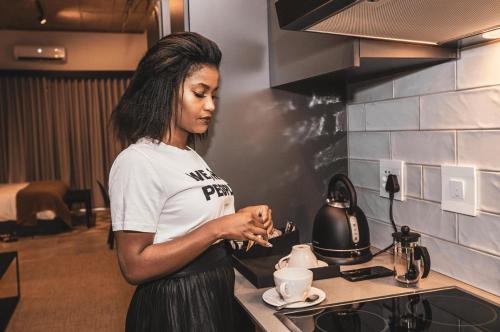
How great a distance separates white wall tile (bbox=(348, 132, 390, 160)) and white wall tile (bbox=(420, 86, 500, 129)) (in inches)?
8.3

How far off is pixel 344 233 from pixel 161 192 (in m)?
0.65

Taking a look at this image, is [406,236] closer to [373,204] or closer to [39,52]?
[373,204]

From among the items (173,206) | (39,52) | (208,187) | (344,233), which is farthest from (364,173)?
(39,52)

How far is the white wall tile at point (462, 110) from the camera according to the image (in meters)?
1.18

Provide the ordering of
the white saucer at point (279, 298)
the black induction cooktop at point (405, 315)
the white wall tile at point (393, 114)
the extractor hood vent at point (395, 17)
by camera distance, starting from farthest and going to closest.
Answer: the white wall tile at point (393, 114), the white saucer at point (279, 298), the black induction cooktop at point (405, 315), the extractor hood vent at point (395, 17)

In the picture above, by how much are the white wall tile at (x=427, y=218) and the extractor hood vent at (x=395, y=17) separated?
0.50 meters

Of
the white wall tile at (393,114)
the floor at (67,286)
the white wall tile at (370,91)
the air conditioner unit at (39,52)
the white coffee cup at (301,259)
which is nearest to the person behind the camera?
the white coffee cup at (301,259)

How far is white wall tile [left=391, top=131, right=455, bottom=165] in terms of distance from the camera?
1.34 metres

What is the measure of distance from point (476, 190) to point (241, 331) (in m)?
0.76

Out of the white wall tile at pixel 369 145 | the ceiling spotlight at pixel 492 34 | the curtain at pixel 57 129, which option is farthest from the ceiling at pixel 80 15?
the ceiling spotlight at pixel 492 34

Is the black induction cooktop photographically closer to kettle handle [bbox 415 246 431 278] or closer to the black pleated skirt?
kettle handle [bbox 415 246 431 278]

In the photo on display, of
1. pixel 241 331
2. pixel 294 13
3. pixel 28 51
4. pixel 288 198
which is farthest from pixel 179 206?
pixel 28 51

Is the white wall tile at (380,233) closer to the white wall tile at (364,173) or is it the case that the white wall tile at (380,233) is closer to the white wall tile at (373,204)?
the white wall tile at (373,204)

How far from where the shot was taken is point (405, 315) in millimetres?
1104
